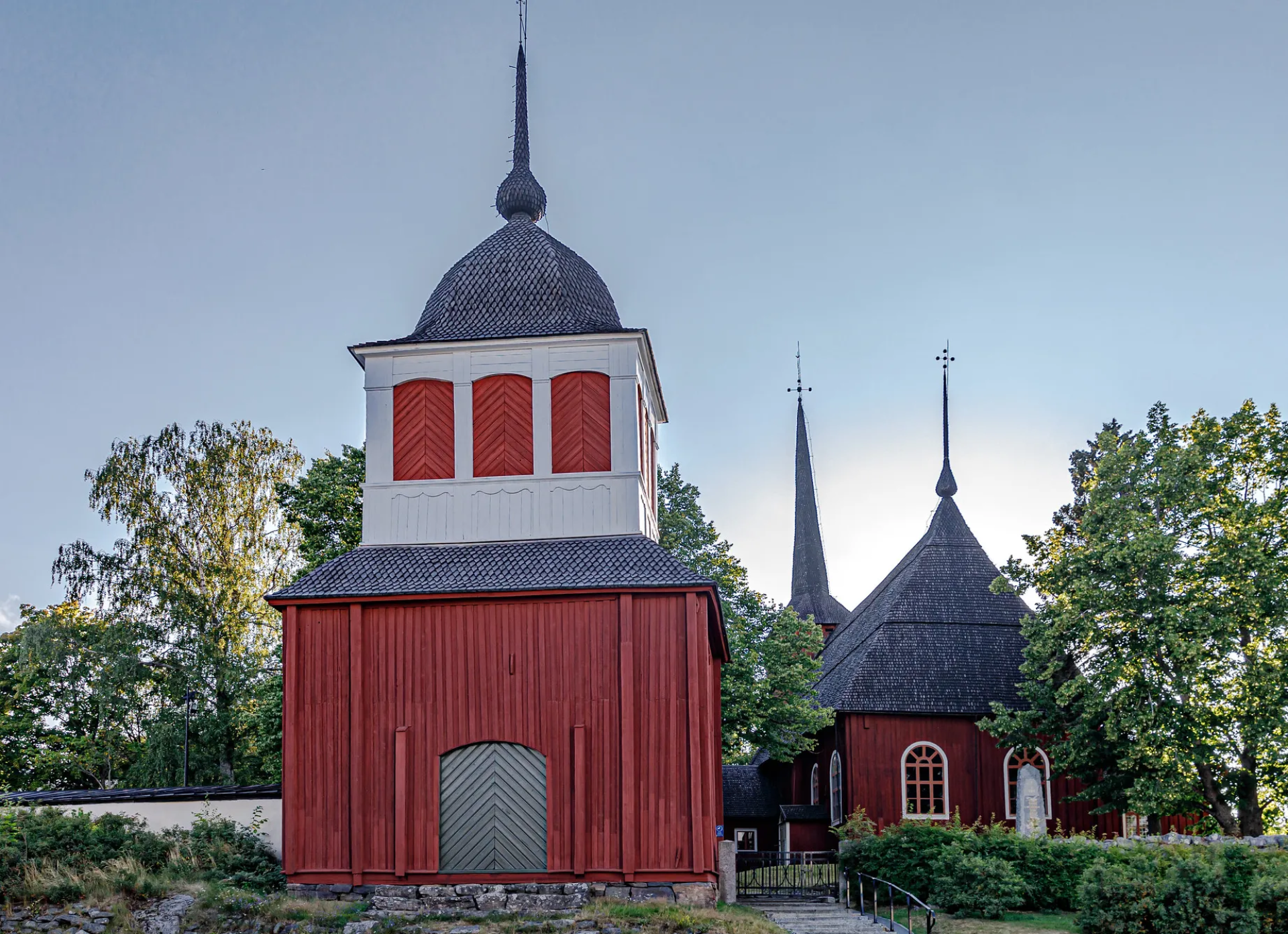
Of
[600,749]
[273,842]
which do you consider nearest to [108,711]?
[273,842]

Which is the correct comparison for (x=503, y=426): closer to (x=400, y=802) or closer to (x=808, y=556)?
(x=400, y=802)

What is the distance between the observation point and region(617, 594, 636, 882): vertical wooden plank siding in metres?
18.4

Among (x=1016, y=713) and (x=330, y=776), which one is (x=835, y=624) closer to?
(x=1016, y=713)

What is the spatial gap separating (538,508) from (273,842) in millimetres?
6840

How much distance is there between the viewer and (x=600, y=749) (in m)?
18.9

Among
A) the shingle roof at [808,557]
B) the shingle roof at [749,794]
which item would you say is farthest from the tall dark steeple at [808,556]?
the shingle roof at [749,794]

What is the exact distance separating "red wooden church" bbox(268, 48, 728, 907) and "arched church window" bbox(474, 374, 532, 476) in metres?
0.04

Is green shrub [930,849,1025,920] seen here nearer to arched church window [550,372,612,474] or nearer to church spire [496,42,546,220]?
arched church window [550,372,612,474]

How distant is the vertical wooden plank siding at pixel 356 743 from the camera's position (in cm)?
1897

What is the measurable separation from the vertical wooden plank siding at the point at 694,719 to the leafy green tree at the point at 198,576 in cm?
2202

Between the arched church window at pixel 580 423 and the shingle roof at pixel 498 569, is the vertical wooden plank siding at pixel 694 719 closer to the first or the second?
the shingle roof at pixel 498 569

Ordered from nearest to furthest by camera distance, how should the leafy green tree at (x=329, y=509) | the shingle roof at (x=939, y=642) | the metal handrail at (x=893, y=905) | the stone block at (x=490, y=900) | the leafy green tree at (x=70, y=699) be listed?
1. the stone block at (x=490, y=900)
2. the metal handrail at (x=893, y=905)
3. the leafy green tree at (x=329, y=509)
4. the shingle roof at (x=939, y=642)
5. the leafy green tree at (x=70, y=699)

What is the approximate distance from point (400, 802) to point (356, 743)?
110 cm

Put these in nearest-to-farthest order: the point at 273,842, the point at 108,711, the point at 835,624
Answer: the point at 273,842
the point at 108,711
the point at 835,624
